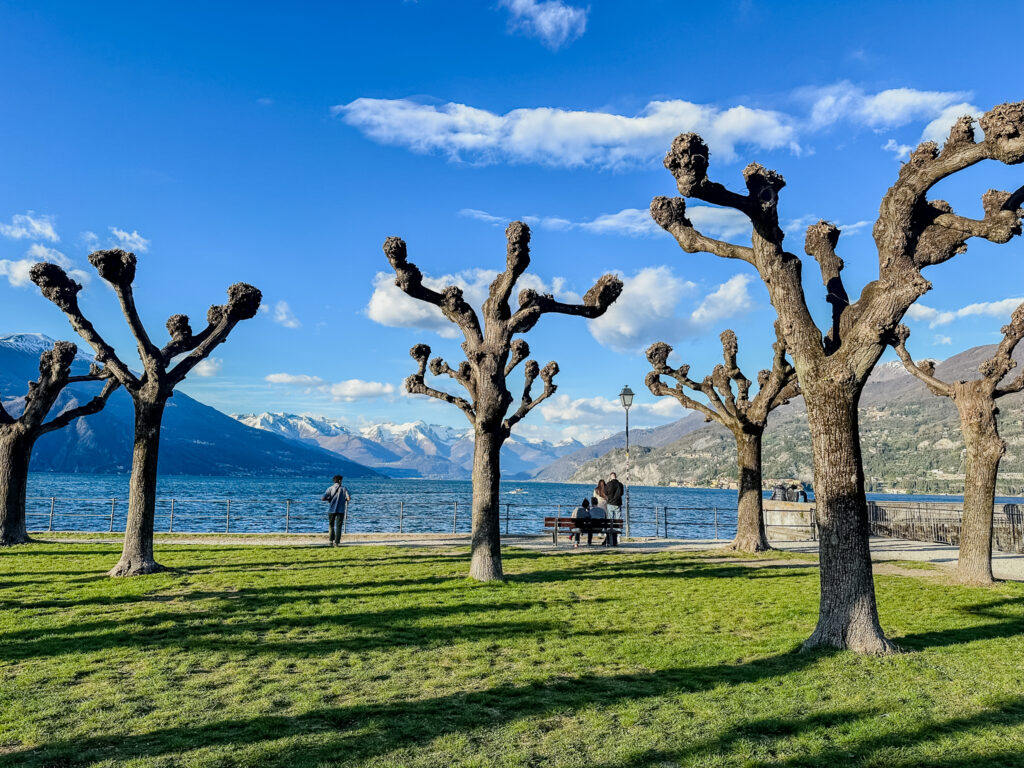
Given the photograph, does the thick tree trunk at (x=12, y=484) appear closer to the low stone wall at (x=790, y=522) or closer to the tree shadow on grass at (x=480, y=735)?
the tree shadow on grass at (x=480, y=735)

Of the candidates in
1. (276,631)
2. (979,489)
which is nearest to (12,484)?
(276,631)

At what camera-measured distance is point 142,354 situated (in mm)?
13094

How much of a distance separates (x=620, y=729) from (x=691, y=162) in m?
5.82

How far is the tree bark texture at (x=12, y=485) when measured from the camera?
16.9m

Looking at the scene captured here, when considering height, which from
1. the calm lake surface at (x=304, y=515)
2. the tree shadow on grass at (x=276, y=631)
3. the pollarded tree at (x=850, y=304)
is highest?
the pollarded tree at (x=850, y=304)

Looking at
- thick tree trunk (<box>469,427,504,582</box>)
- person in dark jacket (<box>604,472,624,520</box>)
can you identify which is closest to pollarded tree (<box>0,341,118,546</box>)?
thick tree trunk (<box>469,427,504,582</box>)

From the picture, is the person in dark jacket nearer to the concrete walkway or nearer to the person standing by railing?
the concrete walkway

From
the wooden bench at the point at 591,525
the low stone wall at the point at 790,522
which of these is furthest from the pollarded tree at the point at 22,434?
the low stone wall at the point at 790,522

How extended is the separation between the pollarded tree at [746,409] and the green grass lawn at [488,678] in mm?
6512

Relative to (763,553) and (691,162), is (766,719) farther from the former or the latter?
(763,553)

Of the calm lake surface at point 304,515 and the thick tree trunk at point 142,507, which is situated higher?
the thick tree trunk at point 142,507

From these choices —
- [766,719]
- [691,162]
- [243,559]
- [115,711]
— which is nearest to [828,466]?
[766,719]

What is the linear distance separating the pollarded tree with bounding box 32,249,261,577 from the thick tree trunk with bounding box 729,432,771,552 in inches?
496

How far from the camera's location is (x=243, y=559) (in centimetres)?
1519
